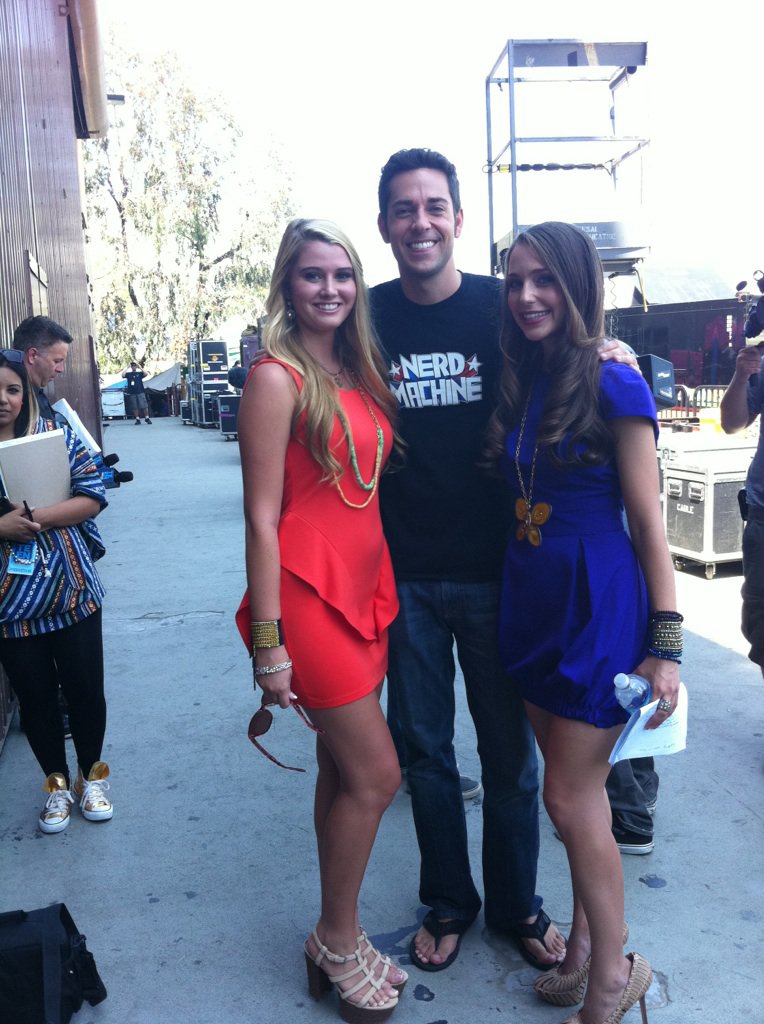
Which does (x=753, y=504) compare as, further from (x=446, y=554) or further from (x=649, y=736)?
(x=649, y=736)

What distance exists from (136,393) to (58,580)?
27.5 meters

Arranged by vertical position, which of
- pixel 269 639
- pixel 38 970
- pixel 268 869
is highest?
pixel 269 639

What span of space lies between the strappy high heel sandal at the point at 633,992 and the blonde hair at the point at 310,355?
137cm

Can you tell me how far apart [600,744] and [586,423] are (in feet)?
2.45

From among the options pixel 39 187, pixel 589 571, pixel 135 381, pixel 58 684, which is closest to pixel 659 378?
pixel 589 571

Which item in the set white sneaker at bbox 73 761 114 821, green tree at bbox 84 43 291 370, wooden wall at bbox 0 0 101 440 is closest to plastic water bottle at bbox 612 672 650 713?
white sneaker at bbox 73 761 114 821

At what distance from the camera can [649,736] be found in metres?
2.10

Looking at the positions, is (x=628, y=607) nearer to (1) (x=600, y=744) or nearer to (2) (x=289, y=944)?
(1) (x=600, y=744)

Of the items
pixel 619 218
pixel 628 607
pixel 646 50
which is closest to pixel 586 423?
pixel 628 607

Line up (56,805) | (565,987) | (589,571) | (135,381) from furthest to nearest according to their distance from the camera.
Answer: (135,381)
(56,805)
(565,987)
(589,571)

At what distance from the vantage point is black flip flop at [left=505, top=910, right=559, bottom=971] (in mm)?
2533

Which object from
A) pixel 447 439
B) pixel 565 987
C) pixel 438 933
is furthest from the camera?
pixel 438 933

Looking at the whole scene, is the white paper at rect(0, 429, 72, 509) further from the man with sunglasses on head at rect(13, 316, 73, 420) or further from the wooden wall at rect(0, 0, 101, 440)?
the wooden wall at rect(0, 0, 101, 440)

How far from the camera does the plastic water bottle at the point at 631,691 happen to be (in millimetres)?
2039
